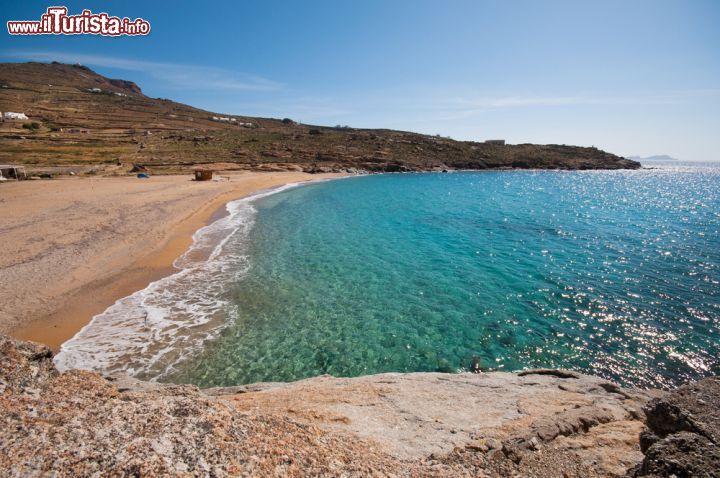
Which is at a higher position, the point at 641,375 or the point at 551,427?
the point at 551,427

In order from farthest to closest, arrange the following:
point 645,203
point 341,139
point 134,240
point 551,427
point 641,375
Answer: point 341,139 → point 645,203 → point 134,240 → point 641,375 → point 551,427

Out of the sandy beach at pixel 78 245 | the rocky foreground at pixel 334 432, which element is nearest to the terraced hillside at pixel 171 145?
the sandy beach at pixel 78 245

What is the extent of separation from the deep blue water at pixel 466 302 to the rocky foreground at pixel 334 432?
155 inches

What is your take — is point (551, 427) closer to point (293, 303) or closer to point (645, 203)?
point (293, 303)

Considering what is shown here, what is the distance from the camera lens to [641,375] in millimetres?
10469

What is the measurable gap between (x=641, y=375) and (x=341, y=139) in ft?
337

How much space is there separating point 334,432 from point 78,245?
820 inches

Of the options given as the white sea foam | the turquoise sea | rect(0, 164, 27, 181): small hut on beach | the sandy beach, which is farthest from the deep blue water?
rect(0, 164, 27, 181): small hut on beach

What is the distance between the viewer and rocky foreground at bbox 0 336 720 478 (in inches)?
137

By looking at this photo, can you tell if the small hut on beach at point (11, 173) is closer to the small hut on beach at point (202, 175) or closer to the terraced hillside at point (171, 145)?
the terraced hillside at point (171, 145)

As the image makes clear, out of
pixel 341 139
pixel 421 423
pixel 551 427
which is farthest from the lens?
pixel 341 139

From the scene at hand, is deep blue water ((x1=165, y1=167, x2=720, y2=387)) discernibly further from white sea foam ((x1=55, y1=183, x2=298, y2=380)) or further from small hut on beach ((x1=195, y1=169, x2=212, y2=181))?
small hut on beach ((x1=195, y1=169, x2=212, y2=181))

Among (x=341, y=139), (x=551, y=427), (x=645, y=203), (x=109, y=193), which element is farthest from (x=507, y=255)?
(x=341, y=139)

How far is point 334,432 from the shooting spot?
211 inches
